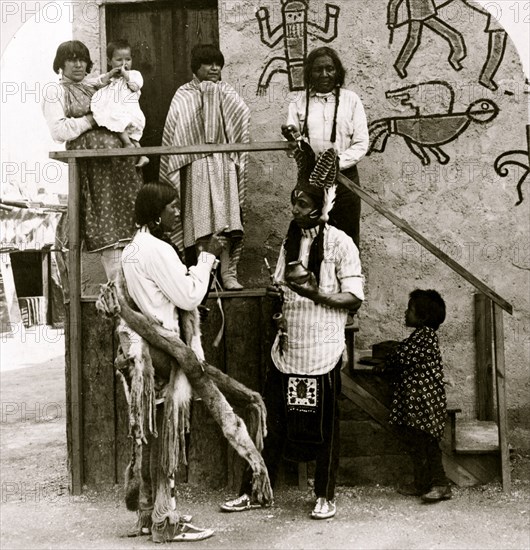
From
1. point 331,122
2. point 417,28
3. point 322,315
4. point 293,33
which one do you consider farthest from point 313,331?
point 417,28

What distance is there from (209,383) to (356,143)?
6.68 ft

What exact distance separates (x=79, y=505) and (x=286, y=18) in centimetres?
402

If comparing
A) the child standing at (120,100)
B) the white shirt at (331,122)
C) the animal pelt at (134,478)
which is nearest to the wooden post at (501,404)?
the white shirt at (331,122)

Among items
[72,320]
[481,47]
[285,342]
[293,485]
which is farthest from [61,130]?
[481,47]

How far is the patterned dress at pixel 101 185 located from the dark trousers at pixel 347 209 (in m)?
1.38

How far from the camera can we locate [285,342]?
4926 mm

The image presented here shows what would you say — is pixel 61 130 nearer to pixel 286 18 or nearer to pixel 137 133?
pixel 137 133

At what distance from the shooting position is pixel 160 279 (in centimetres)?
432

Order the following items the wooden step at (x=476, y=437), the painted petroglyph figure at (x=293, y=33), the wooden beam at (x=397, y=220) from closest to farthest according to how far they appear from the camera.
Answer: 1. the wooden beam at (x=397, y=220)
2. the wooden step at (x=476, y=437)
3. the painted petroglyph figure at (x=293, y=33)

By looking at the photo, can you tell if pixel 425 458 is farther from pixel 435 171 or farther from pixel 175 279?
→ pixel 435 171

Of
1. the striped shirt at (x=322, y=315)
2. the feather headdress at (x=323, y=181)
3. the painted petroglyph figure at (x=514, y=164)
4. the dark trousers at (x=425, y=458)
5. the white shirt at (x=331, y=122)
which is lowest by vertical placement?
the dark trousers at (x=425, y=458)

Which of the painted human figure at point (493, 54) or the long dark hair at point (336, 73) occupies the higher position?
the painted human figure at point (493, 54)

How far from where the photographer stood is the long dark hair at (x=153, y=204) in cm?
439

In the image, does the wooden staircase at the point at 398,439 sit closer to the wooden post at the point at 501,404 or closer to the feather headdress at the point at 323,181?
the wooden post at the point at 501,404
